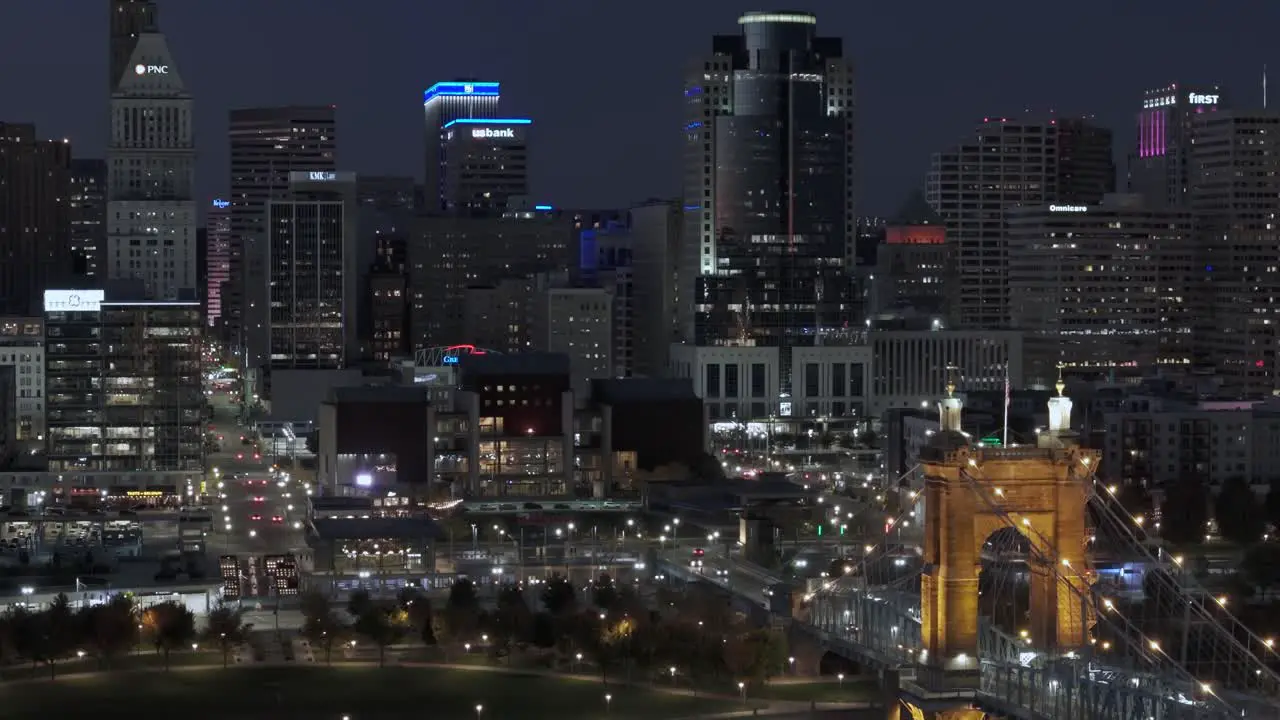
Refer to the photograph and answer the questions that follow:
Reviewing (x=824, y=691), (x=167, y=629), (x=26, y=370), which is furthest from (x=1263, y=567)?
(x=26, y=370)

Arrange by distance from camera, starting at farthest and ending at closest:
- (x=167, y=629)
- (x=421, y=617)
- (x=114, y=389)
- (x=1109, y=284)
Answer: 1. (x=1109, y=284)
2. (x=114, y=389)
3. (x=421, y=617)
4. (x=167, y=629)

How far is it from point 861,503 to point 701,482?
14.9 feet

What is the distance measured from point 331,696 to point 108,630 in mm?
4296

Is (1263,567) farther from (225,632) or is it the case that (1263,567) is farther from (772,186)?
(772,186)

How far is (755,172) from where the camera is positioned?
306 feet

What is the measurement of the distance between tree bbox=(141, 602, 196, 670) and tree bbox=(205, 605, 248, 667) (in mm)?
310

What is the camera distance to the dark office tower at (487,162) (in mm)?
132500

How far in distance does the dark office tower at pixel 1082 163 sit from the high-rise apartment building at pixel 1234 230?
1103 centimetres

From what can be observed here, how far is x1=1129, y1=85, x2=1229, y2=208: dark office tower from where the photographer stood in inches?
4281

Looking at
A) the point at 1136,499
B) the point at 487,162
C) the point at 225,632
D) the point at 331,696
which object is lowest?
the point at 331,696

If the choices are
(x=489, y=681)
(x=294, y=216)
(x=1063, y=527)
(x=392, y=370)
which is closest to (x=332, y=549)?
(x=489, y=681)

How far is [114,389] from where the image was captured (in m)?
66.8

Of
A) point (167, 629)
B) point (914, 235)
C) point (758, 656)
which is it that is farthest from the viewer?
point (914, 235)

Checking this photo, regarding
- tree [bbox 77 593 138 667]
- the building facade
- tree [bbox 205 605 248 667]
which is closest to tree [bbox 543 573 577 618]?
tree [bbox 205 605 248 667]
